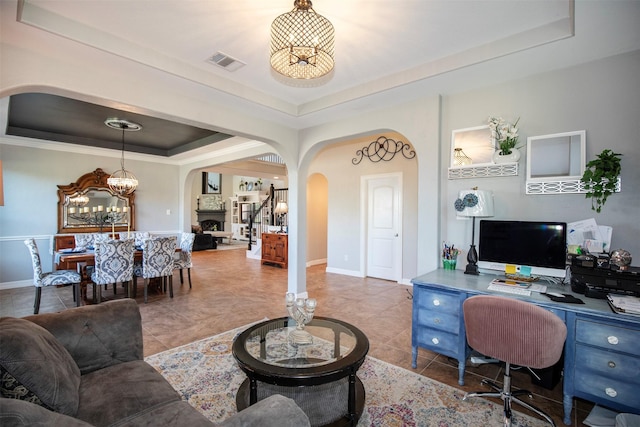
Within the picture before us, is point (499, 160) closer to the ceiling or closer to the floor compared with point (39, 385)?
closer to the ceiling

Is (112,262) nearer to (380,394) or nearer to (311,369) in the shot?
(311,369)

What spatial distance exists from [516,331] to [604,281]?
0.84 m

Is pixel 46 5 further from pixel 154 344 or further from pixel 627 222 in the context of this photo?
pixel 627 222

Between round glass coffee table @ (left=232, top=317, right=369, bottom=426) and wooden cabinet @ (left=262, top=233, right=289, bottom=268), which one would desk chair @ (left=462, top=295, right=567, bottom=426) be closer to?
round glass coffee table @ (left=232, top=317, right=369, bottom=426)

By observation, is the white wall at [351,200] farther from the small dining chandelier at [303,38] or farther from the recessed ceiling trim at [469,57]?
the small dining chandelier at [303,38]

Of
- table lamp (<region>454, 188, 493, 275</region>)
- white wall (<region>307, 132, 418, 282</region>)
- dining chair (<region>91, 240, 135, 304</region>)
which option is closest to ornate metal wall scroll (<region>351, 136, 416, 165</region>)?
white wall (<region>307, 132, 418, 282</region>)

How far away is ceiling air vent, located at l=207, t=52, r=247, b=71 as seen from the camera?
111 inches

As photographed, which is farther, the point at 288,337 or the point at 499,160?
the point at 499,160

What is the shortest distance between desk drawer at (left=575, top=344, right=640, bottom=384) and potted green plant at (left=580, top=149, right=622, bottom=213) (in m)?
1.16

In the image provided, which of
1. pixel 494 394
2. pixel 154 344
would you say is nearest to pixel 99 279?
pixel 154 344

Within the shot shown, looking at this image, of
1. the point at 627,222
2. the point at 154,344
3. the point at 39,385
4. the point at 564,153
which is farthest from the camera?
the point at 154,344

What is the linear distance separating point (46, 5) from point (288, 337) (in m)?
2.96

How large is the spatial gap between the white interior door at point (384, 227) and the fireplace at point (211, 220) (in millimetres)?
10137

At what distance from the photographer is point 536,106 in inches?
110
